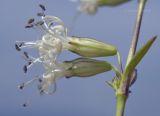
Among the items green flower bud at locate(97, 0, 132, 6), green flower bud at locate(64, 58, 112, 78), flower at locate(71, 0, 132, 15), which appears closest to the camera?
flower at locate(71, 0, 132, 15)

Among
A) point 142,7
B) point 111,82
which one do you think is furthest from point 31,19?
point 142,7

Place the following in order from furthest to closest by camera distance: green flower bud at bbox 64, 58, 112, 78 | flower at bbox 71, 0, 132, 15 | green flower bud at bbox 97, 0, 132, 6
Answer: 1. green flower bud at bbox 64, 58, 112, 78
2. green flower bud at bbox 97, 0, 132, 6
3. flower at bbox 71, 0, 132, 15

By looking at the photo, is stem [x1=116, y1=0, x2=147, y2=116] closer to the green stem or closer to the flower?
the green stem

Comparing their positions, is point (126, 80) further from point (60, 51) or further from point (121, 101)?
point (60, 51)

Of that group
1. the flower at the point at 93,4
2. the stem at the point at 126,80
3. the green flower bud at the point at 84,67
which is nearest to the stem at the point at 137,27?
the stem at the point at 126,80

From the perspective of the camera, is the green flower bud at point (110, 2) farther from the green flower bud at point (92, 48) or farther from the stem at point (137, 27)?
the green flower bud at point (92, 48)

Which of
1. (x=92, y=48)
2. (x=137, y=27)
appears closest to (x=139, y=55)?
(x=137, y=27)

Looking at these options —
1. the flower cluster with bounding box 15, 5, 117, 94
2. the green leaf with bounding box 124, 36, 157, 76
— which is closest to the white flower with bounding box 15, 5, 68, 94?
the flower cluster with bounding box 15, 5, 117, 94
